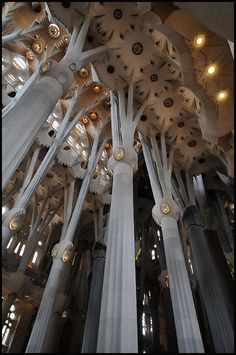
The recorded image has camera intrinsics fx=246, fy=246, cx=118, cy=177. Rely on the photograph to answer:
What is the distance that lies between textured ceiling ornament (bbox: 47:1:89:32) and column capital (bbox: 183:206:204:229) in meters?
9.58

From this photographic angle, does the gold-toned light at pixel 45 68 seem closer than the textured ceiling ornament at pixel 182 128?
Yes

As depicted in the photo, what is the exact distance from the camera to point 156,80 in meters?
11.2

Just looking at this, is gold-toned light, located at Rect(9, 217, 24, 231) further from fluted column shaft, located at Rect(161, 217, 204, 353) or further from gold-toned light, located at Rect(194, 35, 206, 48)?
gold-toned light, located at Rect(194, 35, 206, 48)

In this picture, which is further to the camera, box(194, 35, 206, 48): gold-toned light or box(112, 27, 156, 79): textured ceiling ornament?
box(112, 27, 156, 79): textured ceiling ornament

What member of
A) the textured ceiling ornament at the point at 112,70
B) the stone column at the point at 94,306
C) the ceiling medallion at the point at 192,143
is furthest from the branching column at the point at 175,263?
the stone column at the point at 94,306

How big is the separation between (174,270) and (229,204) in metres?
10.1

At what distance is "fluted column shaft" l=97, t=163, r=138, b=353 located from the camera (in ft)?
14.5

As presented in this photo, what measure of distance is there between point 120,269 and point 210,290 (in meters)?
6.80

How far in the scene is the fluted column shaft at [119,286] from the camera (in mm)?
4418

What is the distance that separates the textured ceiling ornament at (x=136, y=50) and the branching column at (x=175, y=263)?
3.71 metres

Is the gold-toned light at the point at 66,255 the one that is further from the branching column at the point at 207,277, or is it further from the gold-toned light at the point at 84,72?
the gold-toned light at the point at 84,72

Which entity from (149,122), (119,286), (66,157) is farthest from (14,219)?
(149,122)

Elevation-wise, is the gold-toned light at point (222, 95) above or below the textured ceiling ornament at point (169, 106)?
below

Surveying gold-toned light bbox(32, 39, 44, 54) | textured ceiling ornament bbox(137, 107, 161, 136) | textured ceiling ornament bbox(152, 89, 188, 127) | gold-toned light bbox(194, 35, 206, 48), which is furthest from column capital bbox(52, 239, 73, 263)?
gold-toned light bbox(32, 39, 44, 54)
